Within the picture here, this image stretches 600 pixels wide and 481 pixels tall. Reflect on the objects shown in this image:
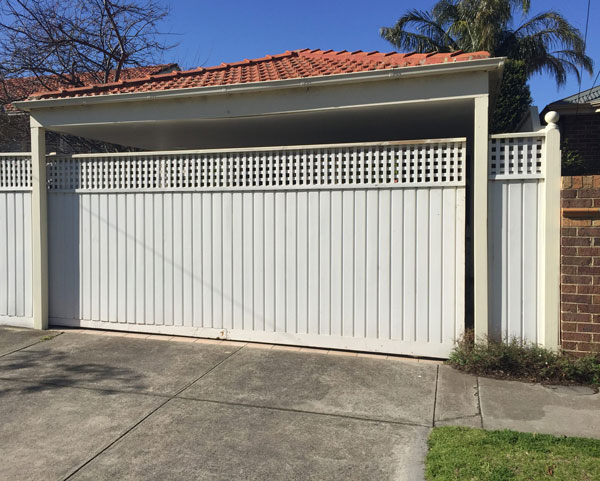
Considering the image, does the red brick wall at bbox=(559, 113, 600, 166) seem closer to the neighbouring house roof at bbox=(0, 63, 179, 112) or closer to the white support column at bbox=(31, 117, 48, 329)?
the white support column at bbox=(31, 117, 48, 329)

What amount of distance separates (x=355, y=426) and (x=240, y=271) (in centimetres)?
276

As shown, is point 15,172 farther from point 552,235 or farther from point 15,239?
point 552,235

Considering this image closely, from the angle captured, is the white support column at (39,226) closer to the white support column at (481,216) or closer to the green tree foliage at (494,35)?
the white support column at (481,216)

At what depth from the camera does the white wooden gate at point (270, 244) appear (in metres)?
5.38

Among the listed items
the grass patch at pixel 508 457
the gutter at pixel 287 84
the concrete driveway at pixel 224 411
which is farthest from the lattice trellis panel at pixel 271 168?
the grass patch at pixel 508 457

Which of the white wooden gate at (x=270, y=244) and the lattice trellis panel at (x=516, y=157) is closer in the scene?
the lattice trellis panel at (x=516, y=157)

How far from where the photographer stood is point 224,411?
4070 millimetres

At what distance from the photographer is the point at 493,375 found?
15.9ft

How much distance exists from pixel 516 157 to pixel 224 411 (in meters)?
3.70

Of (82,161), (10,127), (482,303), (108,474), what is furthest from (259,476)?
(10,127)

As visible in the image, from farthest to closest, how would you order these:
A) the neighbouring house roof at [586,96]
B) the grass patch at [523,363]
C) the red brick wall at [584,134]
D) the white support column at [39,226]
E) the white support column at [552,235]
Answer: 1. the neighbouring house roof at [586,96]
2. the red brick wall at [584,134]
3. the white support column at [39,226]
4. the white support column at [552,235]
5. the grass patch at [523,363]

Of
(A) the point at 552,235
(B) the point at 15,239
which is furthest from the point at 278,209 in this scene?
(B) the point at 15,239

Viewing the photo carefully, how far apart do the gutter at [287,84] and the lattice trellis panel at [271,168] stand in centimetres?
69

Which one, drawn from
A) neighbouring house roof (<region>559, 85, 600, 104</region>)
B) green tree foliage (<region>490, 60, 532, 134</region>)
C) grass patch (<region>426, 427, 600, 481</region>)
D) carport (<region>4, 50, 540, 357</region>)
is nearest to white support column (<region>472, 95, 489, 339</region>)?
carport (<region>4, 50, 540, 357</region>)
